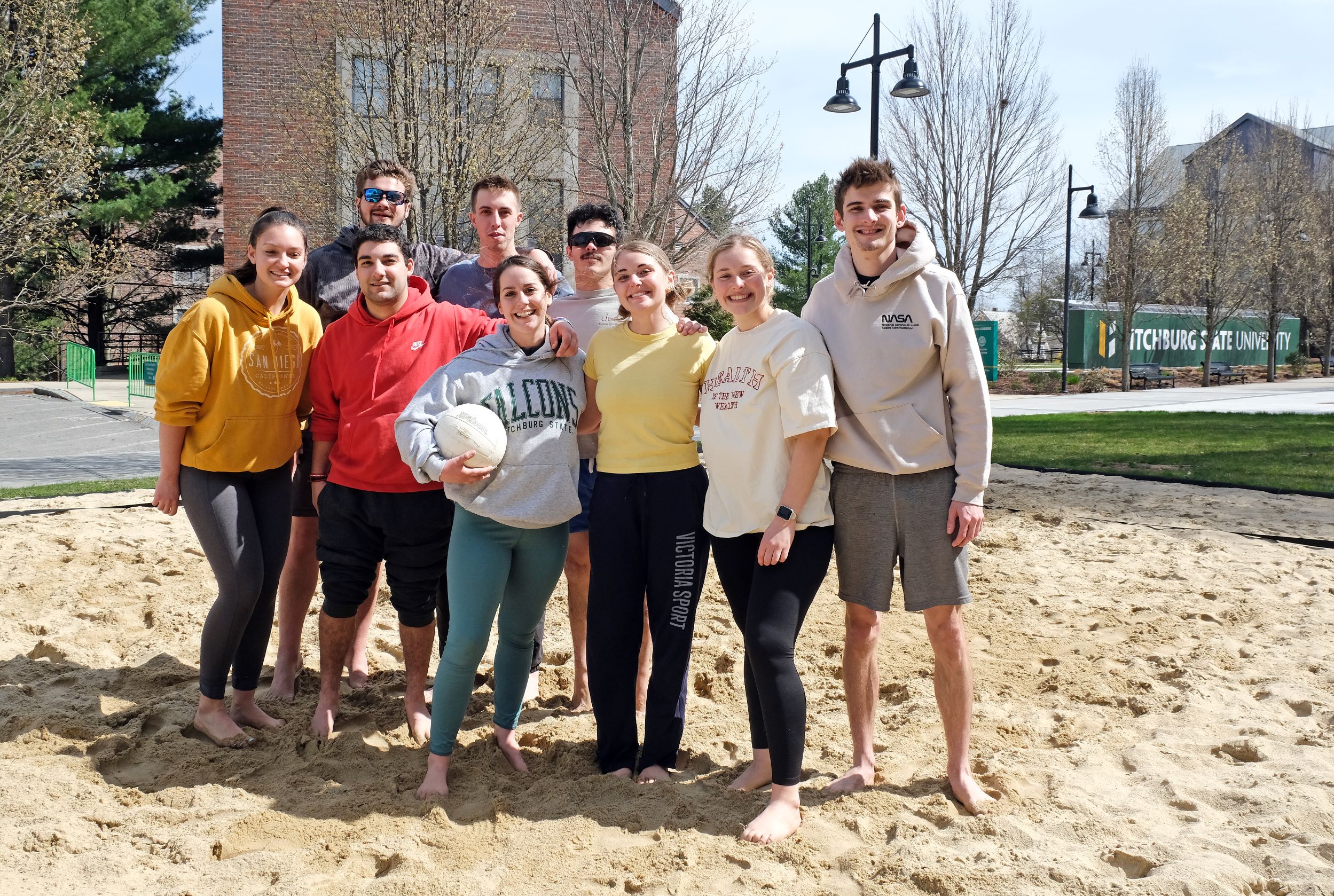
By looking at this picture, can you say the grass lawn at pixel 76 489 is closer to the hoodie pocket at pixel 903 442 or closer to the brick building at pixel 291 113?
the brick building at pixel 291 113

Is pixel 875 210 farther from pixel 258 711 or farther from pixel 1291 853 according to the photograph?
pixel 258 711

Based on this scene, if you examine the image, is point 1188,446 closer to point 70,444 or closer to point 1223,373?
point 70,444

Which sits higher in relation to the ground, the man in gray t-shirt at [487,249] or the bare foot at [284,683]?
the man in gray t-shirt at [487,249]

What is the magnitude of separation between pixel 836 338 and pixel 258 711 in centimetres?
281

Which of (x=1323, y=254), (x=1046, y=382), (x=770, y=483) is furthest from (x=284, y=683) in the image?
(x=1323, y=254)

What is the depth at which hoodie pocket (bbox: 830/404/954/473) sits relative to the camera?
3.09 metres

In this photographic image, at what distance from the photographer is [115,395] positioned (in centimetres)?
2333

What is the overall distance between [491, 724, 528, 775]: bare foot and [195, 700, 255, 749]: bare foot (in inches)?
39.2

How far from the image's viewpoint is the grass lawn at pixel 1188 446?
32.0ft

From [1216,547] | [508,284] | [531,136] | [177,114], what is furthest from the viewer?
[177,114]

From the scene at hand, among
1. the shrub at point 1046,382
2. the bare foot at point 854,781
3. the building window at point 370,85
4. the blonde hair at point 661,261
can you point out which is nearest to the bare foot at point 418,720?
the bare foot at point 854,781

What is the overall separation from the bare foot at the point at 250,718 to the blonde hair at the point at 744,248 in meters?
2.54

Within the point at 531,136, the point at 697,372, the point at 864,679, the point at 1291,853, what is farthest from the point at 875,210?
the point at 531,136

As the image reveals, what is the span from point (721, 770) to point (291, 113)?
54.8 ft
